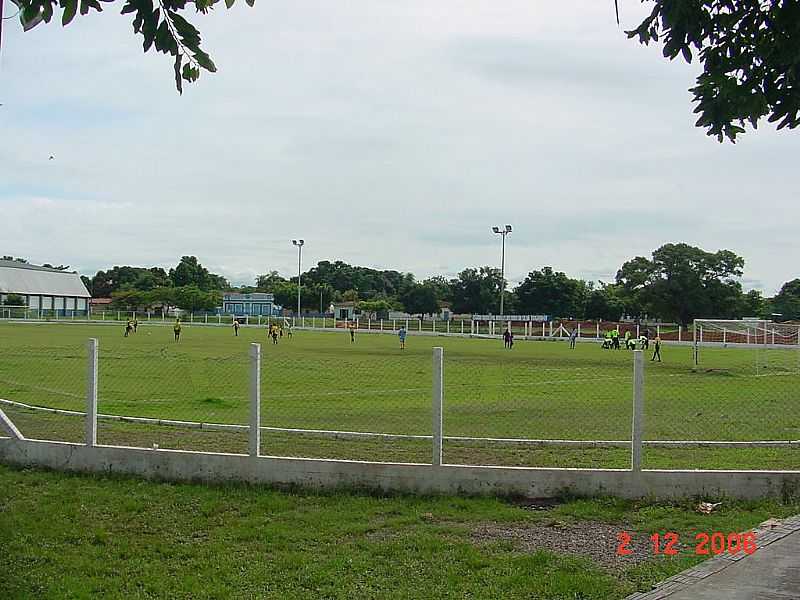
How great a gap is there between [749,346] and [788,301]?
5822 centimetres

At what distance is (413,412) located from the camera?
14.5 meters

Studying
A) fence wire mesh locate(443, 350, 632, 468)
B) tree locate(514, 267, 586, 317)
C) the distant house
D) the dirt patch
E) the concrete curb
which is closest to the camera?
the concrete curb

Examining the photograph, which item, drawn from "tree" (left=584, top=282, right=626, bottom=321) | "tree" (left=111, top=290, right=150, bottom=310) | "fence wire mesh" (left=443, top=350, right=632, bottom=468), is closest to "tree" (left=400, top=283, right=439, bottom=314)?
"tree" (left=584, top=282, right=626, bottom=321)

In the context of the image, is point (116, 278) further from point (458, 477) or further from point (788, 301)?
point (458, 477)

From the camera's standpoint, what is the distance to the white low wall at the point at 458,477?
752 centimetres

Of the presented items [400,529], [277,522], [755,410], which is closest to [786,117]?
[400,529]

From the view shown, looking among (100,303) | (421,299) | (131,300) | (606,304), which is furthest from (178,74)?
(100,303)

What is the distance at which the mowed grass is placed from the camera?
5320 mm

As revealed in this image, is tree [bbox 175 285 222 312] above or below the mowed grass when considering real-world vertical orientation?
above

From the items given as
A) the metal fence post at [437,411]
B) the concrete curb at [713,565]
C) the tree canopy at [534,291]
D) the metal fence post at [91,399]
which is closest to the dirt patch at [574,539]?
the concrete curb at [713,565]

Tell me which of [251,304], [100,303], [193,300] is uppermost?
[193,300]

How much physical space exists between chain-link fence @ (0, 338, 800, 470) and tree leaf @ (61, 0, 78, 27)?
4.62 meters

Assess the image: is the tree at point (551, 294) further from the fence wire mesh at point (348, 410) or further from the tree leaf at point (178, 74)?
the tree leaf at point (178, 74)

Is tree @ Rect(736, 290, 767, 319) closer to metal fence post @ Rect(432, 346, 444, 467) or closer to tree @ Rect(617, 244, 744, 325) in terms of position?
tree @ Rect(617, 244, 744, 325)
